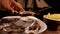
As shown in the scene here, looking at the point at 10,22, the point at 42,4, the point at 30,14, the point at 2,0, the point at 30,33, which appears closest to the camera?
the point at 30,33

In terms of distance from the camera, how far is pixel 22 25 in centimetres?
66

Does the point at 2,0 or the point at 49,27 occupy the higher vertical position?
the point at 2,0

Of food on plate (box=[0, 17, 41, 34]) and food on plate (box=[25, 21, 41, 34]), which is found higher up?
food on plate (box=[0, 17, 41, 34])

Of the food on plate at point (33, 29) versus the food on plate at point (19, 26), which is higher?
the food on plate at point (19, 26)

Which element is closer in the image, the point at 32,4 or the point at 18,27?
the point at 18,27

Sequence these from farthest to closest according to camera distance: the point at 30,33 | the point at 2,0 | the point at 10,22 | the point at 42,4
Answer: the point at 42,4, the point at 2,0, the point at 10,22, the point at 30,33

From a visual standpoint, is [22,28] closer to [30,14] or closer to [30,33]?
[30,33]

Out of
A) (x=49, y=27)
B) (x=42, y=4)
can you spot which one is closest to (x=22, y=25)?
(x=49, y=27)

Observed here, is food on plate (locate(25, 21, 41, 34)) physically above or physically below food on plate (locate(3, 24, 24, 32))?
below

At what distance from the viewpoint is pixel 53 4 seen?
2.06 metres

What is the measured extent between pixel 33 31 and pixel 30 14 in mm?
286

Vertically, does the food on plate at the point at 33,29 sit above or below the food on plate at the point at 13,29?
below

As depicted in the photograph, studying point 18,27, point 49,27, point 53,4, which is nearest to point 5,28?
point 18,27

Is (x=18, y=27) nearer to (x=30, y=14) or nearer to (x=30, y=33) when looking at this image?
(x=30, y=33)
